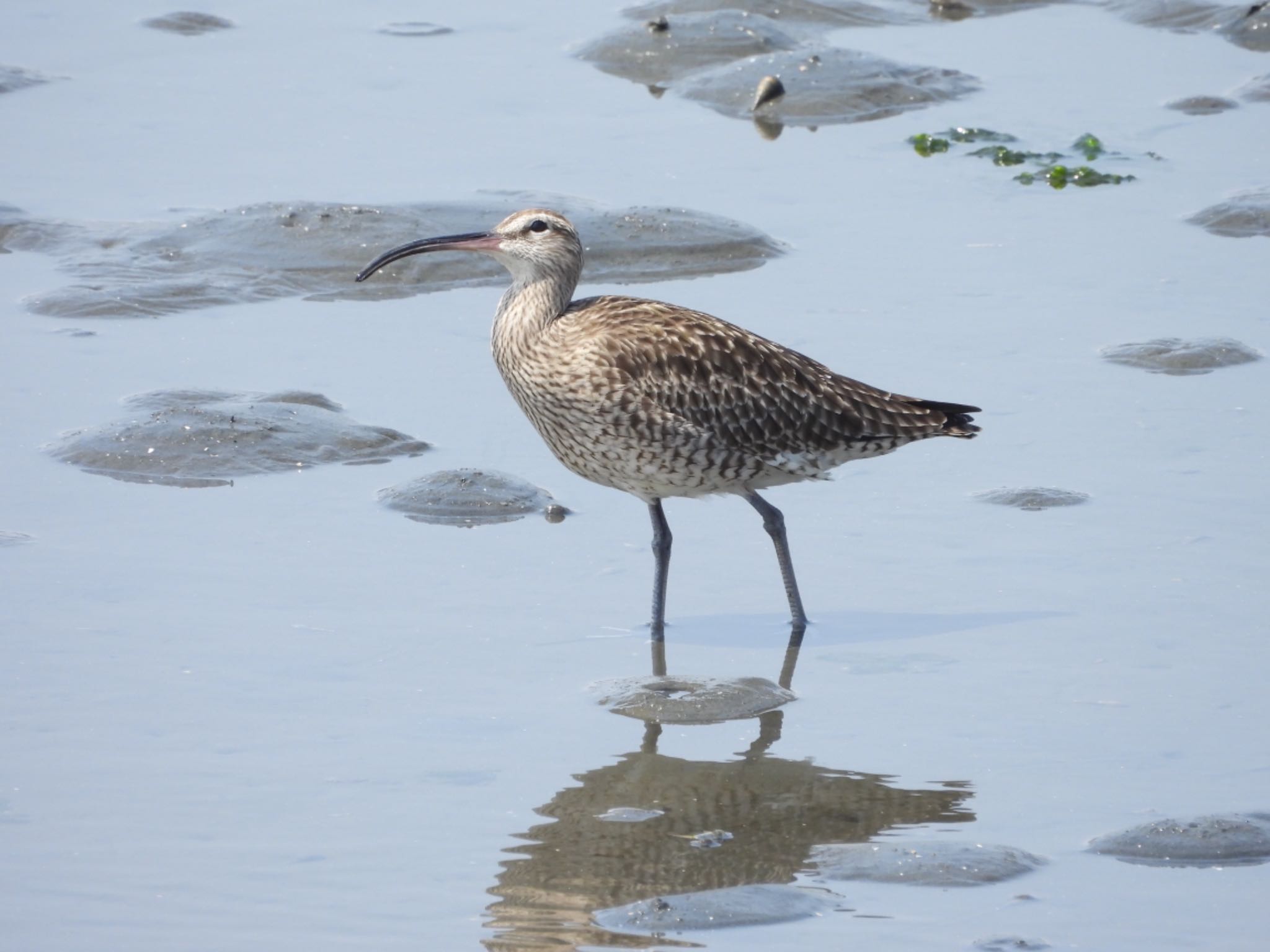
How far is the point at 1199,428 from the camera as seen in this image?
10555 millimetres

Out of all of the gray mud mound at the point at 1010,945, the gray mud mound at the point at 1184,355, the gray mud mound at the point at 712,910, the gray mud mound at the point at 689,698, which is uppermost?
the gray mud mound at the point at 1184,355

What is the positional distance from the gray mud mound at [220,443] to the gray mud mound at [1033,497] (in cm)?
269

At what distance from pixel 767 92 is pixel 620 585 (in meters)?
7.74

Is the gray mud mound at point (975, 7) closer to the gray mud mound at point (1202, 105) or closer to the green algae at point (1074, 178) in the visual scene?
the gray mud mound at point (1202, 105)

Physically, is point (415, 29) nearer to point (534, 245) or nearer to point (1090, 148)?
point (1090, 148)

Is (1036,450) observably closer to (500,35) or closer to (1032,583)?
(1032,583)

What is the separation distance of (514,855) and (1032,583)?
3.07 metres

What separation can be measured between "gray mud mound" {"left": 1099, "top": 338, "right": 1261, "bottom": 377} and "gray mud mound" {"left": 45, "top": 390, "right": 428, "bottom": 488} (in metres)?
3.75

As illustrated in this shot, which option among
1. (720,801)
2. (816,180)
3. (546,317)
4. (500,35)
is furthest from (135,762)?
(500,35)

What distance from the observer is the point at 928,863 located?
6750 millimetres

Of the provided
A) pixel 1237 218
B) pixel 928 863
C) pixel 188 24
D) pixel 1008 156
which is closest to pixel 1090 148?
pixel 1008 156

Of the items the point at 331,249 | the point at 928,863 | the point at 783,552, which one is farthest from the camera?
the point at 331,249

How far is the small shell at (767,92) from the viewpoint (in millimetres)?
16078

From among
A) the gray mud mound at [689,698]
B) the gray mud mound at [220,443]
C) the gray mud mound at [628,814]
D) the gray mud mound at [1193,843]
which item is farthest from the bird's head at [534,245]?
the gray mud mound at [1193,843]
